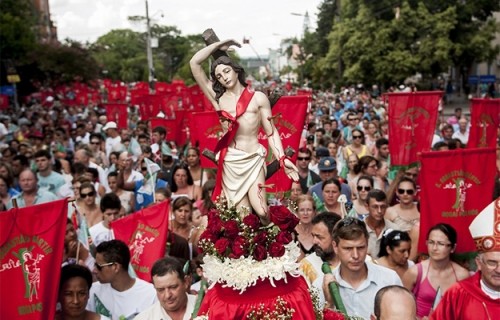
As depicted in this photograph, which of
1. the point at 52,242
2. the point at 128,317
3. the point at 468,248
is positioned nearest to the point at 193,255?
the point at 128,317

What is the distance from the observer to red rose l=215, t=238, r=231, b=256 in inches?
146

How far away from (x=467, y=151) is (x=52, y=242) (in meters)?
4.28

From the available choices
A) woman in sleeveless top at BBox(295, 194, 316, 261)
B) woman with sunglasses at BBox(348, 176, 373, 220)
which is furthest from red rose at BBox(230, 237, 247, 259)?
woman with sunglasses at BBox(348, 176, 373, 220)

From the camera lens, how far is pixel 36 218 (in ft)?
16.8

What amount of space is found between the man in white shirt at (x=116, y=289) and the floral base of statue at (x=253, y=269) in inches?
75.0

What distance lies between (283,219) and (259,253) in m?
0.27

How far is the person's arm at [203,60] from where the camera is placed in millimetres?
4145

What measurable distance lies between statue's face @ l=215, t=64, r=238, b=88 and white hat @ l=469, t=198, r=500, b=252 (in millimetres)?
2024

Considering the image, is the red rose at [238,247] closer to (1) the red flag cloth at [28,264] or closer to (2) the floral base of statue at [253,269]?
(2) the floral base of statue at [253,269]

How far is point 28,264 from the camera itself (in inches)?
197

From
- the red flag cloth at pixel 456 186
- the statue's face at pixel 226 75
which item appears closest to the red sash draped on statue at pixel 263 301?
the statue's face at pixel 226 75

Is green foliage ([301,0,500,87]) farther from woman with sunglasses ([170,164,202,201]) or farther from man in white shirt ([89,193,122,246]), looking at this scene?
man in white shirt ([89,193,122,246])

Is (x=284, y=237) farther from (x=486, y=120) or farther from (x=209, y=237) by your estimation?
(x=486, y=120)

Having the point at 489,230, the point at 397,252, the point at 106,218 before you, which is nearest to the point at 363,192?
the point at 397,252
